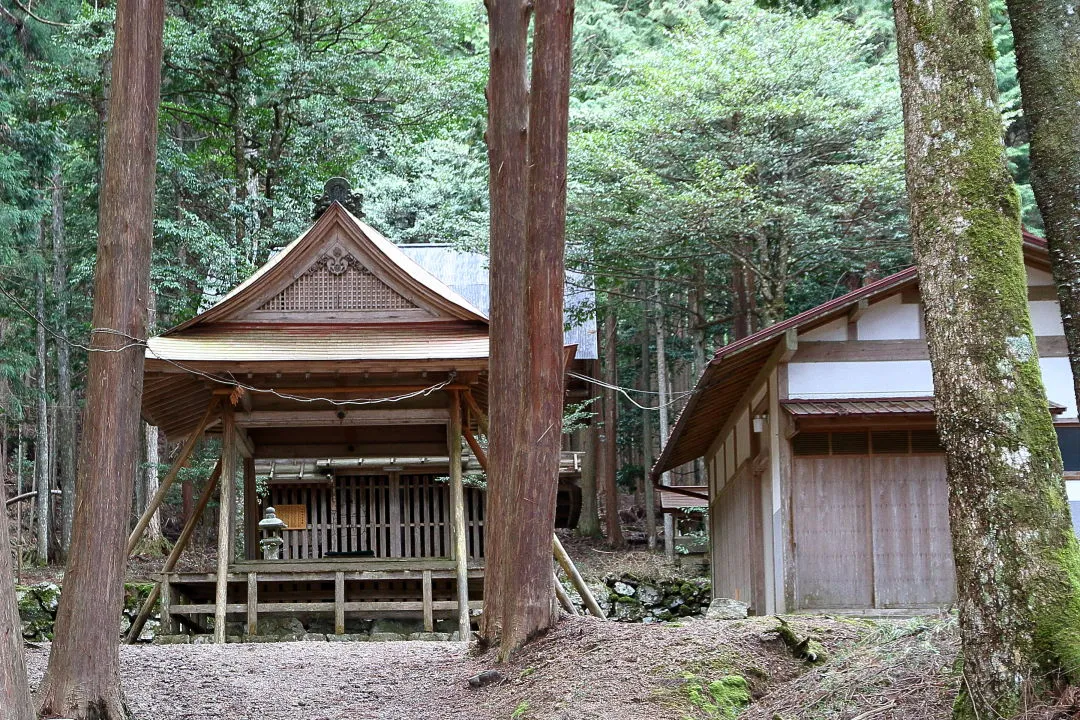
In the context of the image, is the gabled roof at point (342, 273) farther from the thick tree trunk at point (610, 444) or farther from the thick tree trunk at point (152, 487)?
the thick tree trunk at point (610, 444)

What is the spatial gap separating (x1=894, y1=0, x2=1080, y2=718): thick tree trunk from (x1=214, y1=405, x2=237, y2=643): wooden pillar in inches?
402

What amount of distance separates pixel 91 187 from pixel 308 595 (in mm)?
14329

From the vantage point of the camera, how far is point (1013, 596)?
503 centimetres

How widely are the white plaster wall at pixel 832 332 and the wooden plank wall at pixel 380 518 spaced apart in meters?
6.75

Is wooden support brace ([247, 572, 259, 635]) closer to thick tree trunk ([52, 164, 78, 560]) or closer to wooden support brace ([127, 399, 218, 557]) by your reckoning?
wooden support brace ([127, 399, 218, 557])

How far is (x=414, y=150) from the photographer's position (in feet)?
95.5

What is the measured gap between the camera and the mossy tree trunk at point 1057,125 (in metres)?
5.70

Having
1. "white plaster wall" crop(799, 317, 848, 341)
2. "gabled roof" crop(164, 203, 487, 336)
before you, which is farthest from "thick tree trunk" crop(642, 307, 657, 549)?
"gabled roof" crop(164, 203, 487, 336)

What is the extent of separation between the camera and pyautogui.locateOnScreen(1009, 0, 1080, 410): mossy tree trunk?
570 cm

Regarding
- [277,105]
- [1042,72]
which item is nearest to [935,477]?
[1042,72]

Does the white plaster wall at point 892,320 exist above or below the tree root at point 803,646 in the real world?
above

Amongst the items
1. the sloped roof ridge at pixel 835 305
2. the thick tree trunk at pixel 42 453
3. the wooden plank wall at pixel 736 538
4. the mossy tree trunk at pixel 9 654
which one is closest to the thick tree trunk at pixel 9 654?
the mossy tree trunk at pixel 9 654

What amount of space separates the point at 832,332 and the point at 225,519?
27.7 feet

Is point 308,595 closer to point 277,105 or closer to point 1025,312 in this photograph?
point 1025,312
